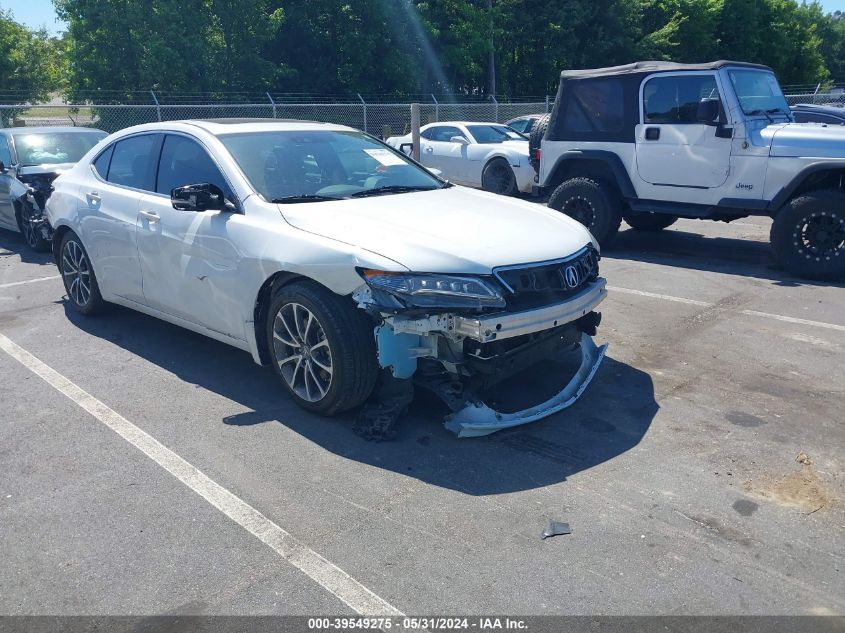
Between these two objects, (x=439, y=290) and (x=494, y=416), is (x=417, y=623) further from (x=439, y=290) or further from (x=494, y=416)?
(x=439, y=290)

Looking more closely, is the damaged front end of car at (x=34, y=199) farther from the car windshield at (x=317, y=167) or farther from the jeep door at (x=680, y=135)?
the jeep door at (x=680, y=135)

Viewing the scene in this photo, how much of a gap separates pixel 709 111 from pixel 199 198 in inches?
225

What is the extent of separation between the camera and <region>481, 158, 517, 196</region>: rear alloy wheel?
1391cm

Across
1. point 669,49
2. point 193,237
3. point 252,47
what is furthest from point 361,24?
point 193,237

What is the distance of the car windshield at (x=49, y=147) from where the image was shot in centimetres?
999

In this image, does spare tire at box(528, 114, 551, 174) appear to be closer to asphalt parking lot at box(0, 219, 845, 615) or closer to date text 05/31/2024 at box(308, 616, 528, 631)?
asphalt parking lot at box(0, 219, 845, 615)

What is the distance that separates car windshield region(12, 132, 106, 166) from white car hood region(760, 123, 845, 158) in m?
8.54

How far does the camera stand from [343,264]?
409 cm

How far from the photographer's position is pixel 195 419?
14.9 feet

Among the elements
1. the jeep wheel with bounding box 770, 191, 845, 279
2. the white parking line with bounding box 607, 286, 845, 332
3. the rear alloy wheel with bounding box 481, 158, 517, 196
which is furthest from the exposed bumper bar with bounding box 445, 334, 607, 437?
the rear alloy wheel with bounding box 481, 158, 517, 196

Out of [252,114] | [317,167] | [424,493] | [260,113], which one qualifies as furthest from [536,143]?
[252,114]

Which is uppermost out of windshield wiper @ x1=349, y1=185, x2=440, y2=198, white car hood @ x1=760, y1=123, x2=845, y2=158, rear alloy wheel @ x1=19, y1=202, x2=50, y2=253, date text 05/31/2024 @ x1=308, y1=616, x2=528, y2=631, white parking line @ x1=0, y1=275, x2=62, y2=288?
white car hood @ x1=760, y1=123, x2=845, y2=158

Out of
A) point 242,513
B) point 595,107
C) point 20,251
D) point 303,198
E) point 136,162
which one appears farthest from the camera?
point 20,251

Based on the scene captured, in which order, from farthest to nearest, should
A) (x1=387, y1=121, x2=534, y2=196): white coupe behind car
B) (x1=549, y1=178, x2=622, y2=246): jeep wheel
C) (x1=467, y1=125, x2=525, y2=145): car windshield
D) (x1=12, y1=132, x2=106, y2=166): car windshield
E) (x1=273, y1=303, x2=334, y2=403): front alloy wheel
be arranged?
(x1=467, y1=125, x2=525, y2=145): car windshield → (x1=387, y1=121, x2=534, y2=196): white coupe behind car → (x1=12, y1=132, x2=106, y2=166): car windshield → (x1=549, y1=178, x2=622, y2=246): jeep wheel → (x1=273, y1=303, x2=334, y2=403): front alloy wheel
